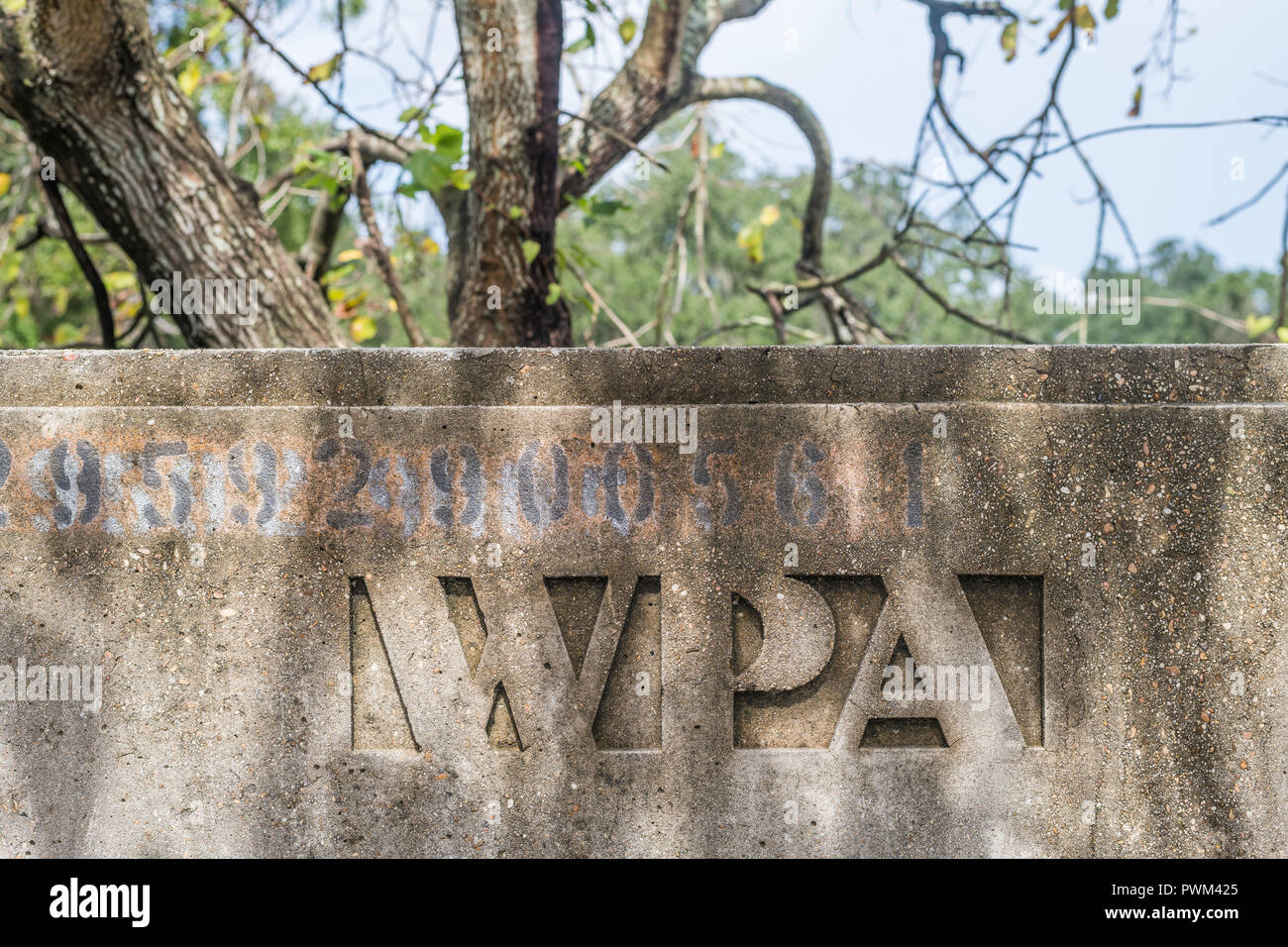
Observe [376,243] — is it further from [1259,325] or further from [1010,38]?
[1259,325]

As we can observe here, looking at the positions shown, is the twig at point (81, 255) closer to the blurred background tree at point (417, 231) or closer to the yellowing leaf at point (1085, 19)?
the blurred background tree at point (417, 231)

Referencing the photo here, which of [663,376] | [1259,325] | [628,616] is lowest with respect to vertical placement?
[628,616]

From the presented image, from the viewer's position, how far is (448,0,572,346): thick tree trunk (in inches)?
144

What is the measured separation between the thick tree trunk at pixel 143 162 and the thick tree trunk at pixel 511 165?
2.11 feet

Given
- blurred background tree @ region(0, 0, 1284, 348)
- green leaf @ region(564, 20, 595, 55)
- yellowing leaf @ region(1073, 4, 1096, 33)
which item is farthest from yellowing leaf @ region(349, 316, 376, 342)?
yellowing leaf @ region(1073, 4, 1096, 33)

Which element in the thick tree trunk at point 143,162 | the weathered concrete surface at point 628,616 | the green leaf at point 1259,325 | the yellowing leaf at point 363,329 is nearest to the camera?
the weathered concrete surface at point 628,616

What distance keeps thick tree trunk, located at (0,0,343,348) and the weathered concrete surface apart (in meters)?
1.21

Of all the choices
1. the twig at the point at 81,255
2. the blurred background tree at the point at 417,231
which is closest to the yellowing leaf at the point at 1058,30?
the blurred background tree at the point at 417,231

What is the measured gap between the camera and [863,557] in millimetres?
2383

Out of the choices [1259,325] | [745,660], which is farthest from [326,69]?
[1259,325]

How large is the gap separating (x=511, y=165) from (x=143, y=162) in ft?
4.23

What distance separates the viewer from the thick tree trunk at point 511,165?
12.0ft

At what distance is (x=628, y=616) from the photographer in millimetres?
2404
